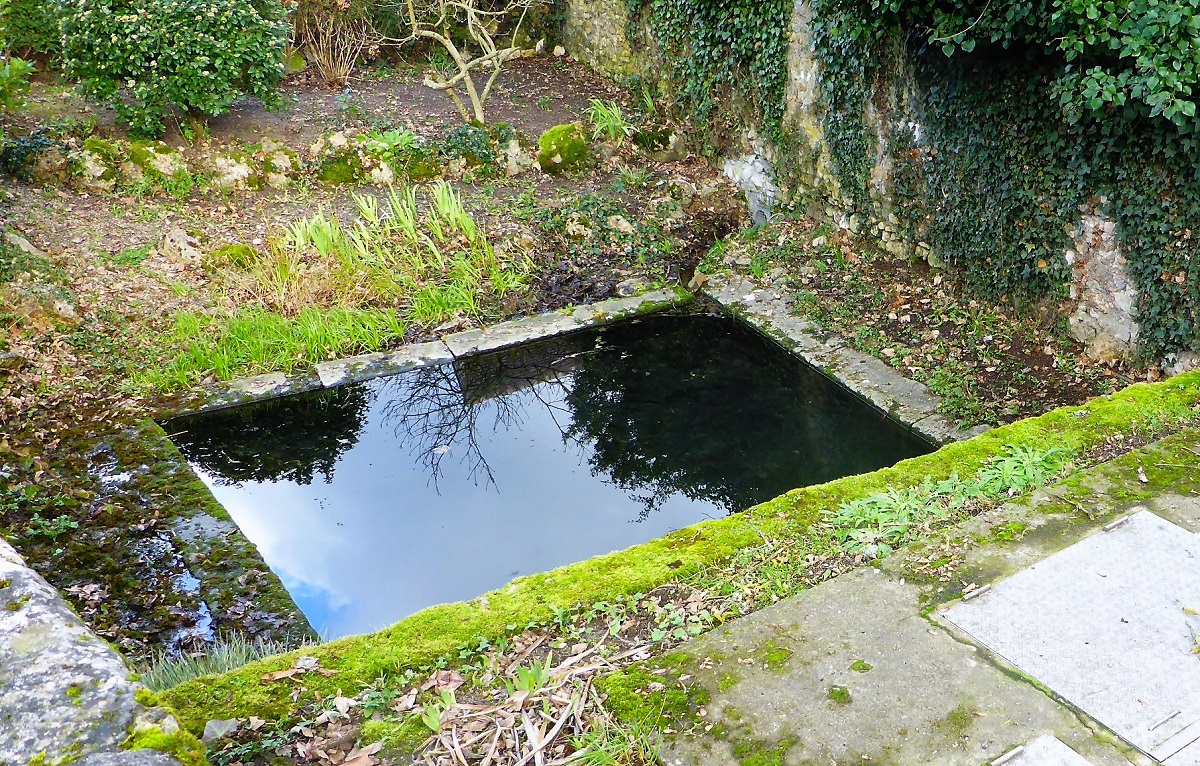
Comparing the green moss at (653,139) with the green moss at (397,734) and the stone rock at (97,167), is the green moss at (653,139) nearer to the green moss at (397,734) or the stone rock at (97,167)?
the stone rock at (97,167)

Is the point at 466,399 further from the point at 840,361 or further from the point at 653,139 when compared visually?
the point at 653,139

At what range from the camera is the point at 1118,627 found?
2383 mm

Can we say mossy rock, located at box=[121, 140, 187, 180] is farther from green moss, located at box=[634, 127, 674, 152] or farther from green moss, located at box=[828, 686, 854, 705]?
green moss, located at box=[828, 686, 854, 705]

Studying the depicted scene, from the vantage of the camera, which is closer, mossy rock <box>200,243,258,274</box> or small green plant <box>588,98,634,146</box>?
mossy rock <box>200,243,258,274</box>

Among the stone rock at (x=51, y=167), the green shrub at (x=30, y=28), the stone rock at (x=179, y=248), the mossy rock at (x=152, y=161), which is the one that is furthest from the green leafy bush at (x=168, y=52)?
the green shrub at (x=30, y=28)

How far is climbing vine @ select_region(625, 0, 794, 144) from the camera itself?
23.4 ft

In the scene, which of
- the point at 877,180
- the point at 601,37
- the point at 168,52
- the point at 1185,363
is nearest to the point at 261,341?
the point at 168,52

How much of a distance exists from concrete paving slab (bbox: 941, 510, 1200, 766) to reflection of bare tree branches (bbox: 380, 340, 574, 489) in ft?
9.80

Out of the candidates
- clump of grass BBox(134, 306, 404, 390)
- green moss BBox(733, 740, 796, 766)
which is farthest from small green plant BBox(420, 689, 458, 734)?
clump of grass BBox(134, 306, 404, 390)

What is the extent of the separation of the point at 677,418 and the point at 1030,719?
333cm

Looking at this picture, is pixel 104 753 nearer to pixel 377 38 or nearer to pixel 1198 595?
pixel 1198 595

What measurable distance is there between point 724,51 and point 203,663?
6716 mm

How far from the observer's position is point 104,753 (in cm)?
182

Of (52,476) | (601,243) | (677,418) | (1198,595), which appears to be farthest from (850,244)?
(52,476)
